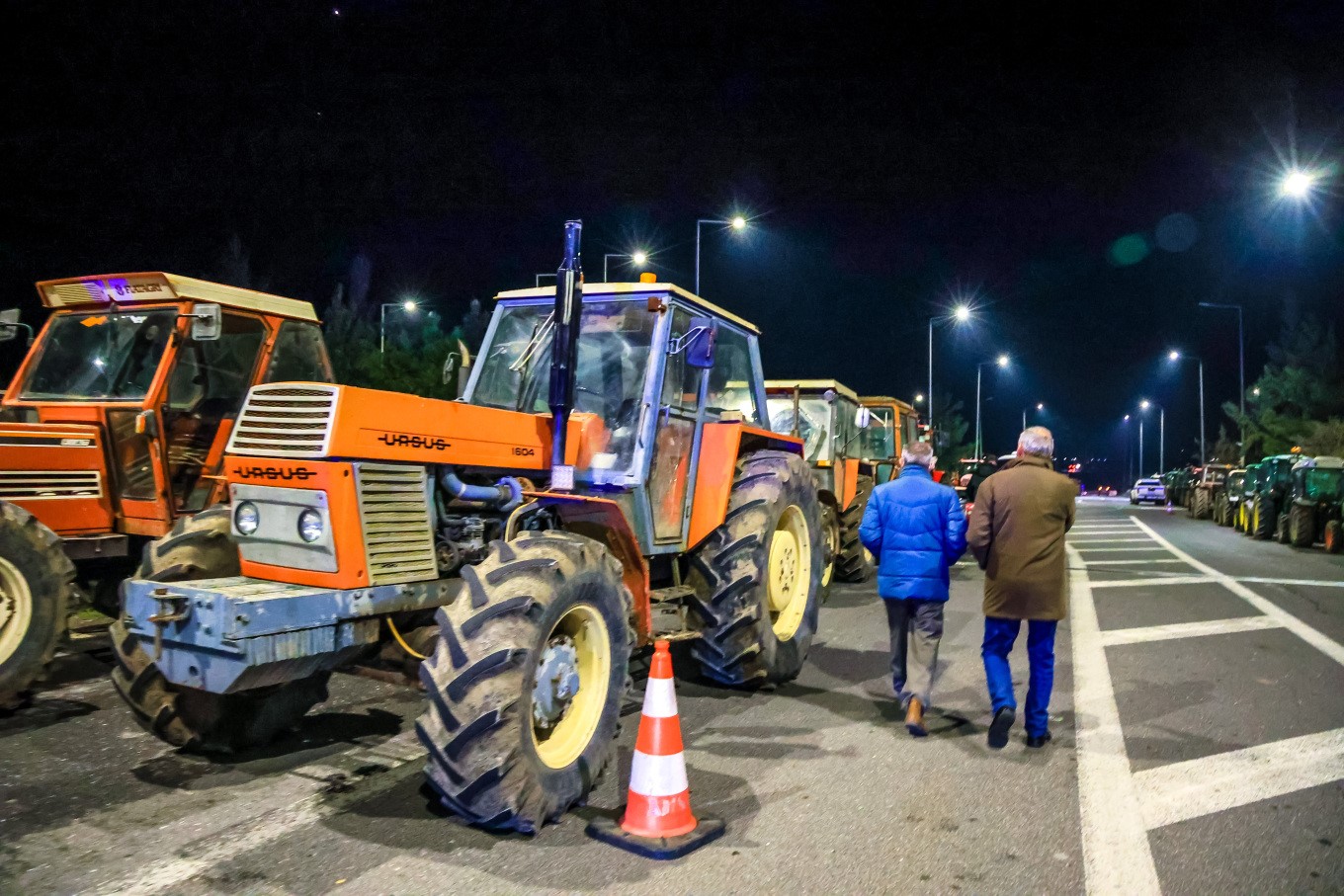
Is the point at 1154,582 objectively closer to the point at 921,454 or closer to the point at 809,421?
the point at 809,421

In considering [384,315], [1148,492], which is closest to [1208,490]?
[1148,492]

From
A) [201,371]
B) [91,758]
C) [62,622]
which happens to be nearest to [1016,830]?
[91,758]

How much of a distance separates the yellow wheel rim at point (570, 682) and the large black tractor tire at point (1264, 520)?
23.2m

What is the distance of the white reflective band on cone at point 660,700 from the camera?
4.29m

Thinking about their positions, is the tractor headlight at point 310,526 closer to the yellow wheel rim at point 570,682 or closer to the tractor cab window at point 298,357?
the yellow wheel rim at point 570,682

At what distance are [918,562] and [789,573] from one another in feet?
5.39

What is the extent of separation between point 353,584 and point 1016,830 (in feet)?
10.6

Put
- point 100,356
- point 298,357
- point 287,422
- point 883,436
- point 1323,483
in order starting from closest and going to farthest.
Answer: point 287,422 < point 100,356 < point 298,357 < point 883,436 < point 1323,483

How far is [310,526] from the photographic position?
14.7 feet

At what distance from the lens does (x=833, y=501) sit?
1046 cm

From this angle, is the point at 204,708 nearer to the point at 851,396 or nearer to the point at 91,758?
the point at 91,758

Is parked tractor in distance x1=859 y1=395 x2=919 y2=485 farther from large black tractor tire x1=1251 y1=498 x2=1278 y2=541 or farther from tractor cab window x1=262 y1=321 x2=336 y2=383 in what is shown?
large black tractor tire x1=1251 y1=498 x2=1278 y2=541

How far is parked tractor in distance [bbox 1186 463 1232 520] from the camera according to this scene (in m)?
32.8

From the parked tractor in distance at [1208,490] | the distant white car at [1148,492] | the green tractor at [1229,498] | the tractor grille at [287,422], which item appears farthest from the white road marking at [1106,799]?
the distant white car at [1148,492]
